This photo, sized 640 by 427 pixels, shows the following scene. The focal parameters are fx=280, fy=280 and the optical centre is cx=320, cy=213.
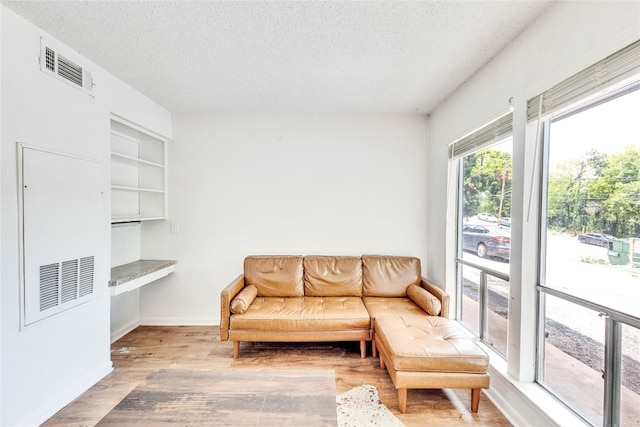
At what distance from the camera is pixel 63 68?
6.50ft

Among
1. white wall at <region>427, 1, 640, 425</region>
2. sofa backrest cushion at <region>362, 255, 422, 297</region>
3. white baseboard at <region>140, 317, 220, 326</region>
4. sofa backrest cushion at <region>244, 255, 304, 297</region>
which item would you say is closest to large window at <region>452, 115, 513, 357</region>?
white wall at <region>427, 1, 640, 425</region>

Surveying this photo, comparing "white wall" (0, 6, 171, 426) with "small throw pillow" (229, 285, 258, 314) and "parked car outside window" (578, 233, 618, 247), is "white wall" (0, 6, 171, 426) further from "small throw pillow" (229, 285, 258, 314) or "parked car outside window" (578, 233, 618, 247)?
"parked car outside window" (578, 233, 618, 247)

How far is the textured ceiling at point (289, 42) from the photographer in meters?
1.62

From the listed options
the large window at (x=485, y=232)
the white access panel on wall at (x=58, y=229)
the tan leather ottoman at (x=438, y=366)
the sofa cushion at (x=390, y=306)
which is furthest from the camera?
the sofa cushion at (x=390, y=306)

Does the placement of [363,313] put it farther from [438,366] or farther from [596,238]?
[596,238]

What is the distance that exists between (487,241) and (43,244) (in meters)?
3.31

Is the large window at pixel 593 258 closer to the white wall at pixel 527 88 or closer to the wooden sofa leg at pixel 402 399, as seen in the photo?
the white wall at pixel 527 88

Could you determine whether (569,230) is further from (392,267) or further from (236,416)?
(236,416)

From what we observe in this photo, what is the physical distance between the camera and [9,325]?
5.38 ft

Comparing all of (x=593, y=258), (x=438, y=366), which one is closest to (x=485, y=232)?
(x=593, y=258)

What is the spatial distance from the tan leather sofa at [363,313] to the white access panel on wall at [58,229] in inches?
42.8

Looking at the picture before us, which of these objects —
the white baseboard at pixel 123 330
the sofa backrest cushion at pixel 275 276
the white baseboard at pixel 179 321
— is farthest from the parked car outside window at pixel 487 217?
the white baseboard at pixel 123 330

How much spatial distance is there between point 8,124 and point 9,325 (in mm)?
1177

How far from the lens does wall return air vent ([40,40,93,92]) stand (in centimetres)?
185
